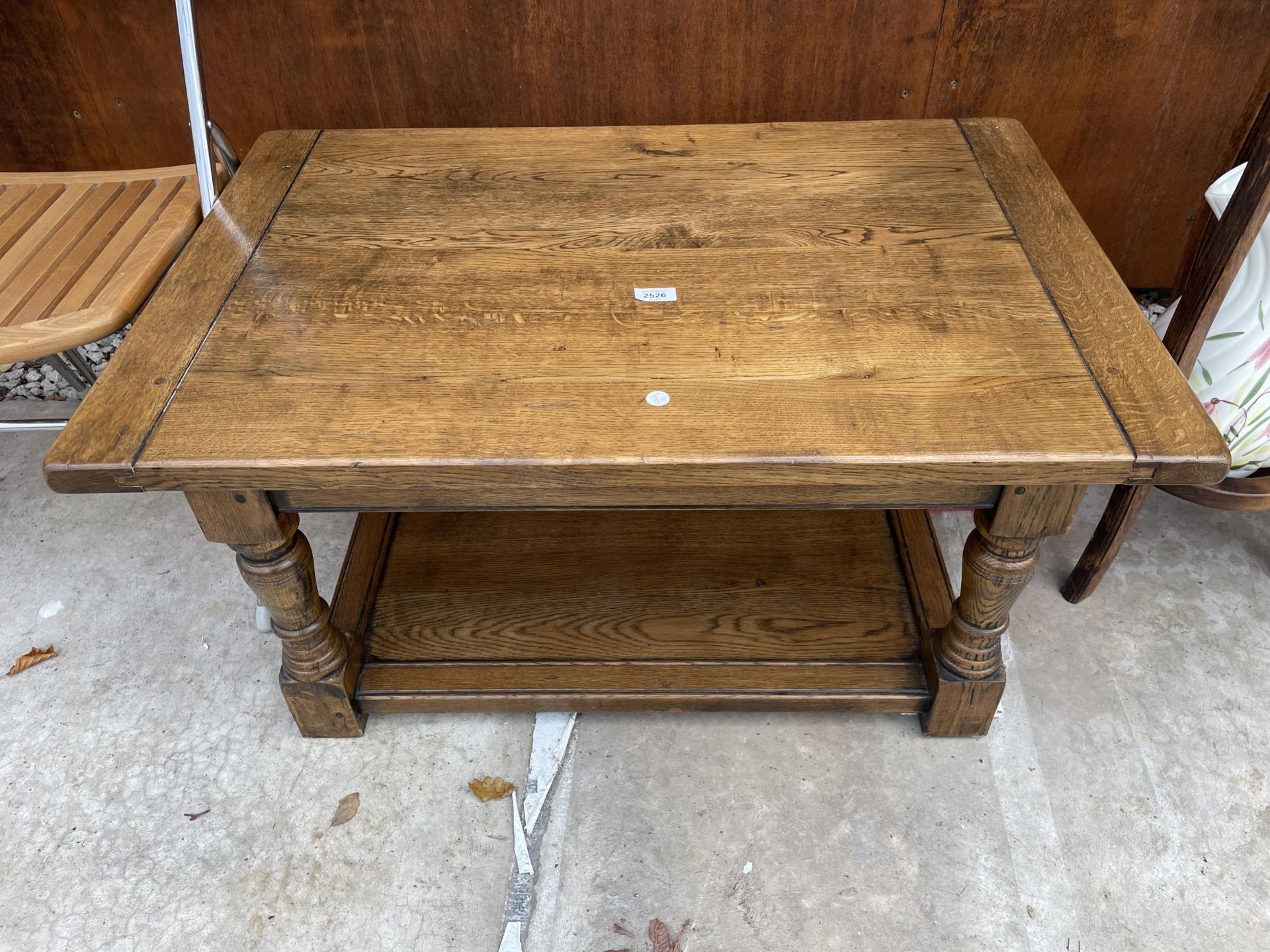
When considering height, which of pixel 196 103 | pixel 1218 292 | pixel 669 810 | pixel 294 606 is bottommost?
pixel 669 810

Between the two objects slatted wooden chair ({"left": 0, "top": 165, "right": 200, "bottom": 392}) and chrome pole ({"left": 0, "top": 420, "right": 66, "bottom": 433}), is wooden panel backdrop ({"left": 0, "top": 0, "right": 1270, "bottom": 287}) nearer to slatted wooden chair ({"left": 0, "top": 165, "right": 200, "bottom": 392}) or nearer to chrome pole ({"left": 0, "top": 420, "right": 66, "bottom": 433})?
slatted wooden chair ({"left": 0, "top": 165, "right": 200, "bottom": 392})

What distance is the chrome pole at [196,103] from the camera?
164 cm

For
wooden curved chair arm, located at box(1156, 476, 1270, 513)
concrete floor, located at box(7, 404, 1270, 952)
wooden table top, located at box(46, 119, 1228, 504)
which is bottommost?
concrete floor, located at box(7, 404, 1270, 952)

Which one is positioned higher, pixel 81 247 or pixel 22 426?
pixel 81 247

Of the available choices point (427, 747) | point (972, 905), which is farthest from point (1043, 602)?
point (427, 747)

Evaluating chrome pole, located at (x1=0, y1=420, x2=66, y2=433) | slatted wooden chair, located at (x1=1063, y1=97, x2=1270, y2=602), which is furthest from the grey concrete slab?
slatted wooden chair, located at (x1=1063, y1=97, x2=1270, y2=602)

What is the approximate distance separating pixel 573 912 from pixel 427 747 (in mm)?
372

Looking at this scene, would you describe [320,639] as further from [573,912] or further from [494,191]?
[494,191]

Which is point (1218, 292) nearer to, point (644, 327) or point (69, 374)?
point (644, 327)

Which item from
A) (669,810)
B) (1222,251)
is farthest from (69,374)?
(1222,251)

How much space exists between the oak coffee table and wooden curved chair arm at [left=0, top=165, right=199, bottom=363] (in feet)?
0.63

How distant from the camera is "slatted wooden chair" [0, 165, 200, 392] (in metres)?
1.45

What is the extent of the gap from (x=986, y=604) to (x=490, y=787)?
81 centimetres

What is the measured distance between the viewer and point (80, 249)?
5.40 feet
